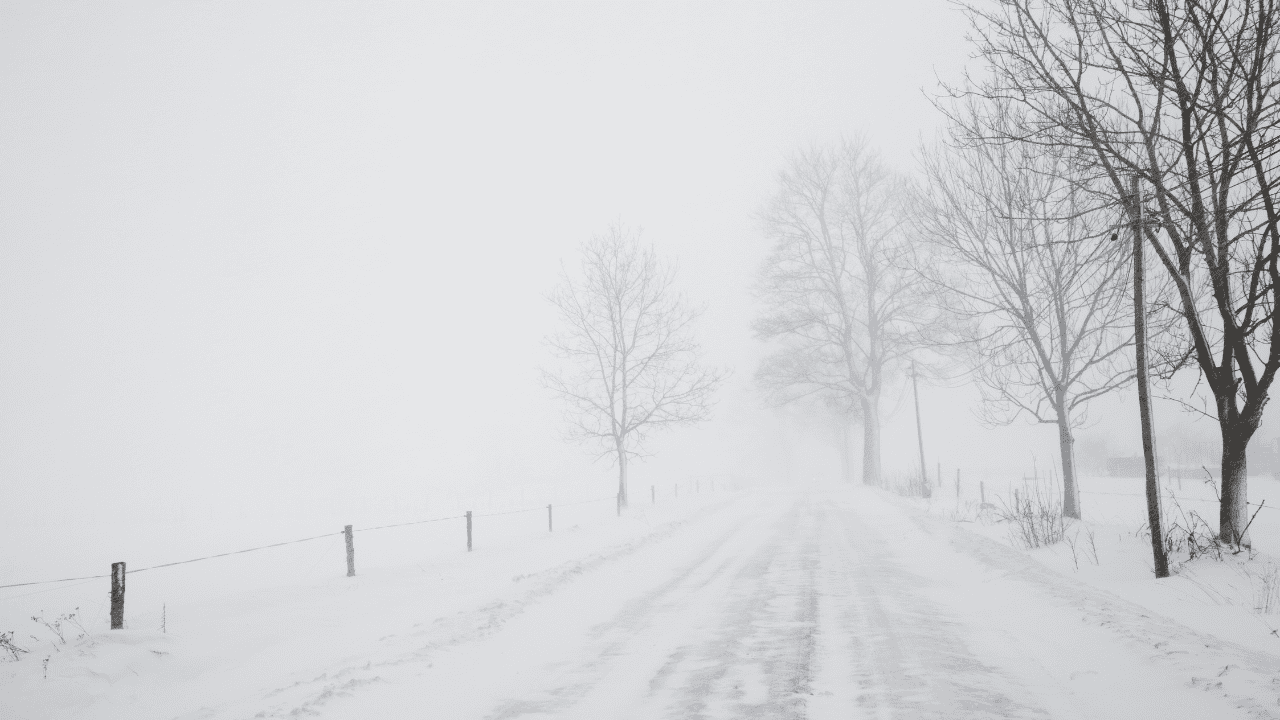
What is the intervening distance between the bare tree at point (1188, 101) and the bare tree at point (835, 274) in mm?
18286

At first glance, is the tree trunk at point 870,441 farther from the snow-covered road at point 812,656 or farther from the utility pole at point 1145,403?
the utility pole at point 1145,403

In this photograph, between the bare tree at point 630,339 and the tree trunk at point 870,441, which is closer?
the bare tree at point 630,339

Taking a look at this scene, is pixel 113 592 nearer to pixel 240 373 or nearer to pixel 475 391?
pixel 475 391

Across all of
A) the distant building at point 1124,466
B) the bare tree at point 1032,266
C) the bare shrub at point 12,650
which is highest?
the bare tree at point 1032,266

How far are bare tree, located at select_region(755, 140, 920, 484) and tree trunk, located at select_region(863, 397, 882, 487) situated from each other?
0.14 ft

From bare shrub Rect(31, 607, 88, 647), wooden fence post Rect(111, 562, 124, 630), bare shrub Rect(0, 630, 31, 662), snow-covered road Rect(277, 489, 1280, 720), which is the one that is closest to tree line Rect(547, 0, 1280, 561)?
snow-covered road Rect(277, 489, 1280, 720)

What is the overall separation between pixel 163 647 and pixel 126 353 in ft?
686

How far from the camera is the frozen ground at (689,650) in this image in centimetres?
426

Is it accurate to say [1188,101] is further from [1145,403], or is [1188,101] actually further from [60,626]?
[60,626]

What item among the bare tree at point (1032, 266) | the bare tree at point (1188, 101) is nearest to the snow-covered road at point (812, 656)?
the bare tree at point (1188, 101)

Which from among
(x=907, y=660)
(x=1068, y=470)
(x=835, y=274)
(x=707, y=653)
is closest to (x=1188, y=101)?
(x=907, y=660)

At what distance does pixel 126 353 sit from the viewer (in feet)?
555

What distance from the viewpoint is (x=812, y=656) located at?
511 cm

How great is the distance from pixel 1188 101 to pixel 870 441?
70.1 ft
